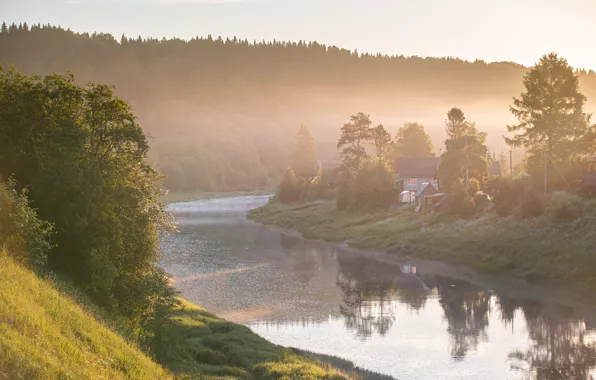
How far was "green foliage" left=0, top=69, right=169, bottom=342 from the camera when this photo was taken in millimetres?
26125

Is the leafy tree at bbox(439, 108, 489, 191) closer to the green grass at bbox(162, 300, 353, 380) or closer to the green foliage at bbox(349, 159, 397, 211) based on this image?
the green foliage at bbox(349, 159, 397, 211)

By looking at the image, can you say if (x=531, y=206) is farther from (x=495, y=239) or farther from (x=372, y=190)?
(x=372, y=190)

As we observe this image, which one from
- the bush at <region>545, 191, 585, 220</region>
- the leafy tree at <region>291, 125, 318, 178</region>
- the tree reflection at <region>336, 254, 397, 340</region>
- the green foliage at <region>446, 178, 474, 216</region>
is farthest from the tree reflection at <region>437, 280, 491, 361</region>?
the leafy tree at <region>291, 125, 318, 178</region>

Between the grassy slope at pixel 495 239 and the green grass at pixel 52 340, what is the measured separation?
43.2 metres

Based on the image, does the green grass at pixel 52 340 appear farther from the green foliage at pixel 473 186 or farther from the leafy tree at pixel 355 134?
the leafy tree at pixel 355 134

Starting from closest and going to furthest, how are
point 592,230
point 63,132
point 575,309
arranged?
point 63,132 → point 575,309 → point 592,230

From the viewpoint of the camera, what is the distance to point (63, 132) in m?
28.5

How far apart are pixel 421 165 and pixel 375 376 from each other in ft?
318

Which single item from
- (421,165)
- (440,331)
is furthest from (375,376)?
(421,165)

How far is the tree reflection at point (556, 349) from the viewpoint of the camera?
3284 centimetres

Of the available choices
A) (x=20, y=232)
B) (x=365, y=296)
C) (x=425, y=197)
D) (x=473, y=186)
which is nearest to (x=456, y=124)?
(x=425, y=197)

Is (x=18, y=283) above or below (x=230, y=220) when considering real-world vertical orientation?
above

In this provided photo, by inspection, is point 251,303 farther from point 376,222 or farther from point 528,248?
point 376,222

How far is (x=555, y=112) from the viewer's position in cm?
7831
